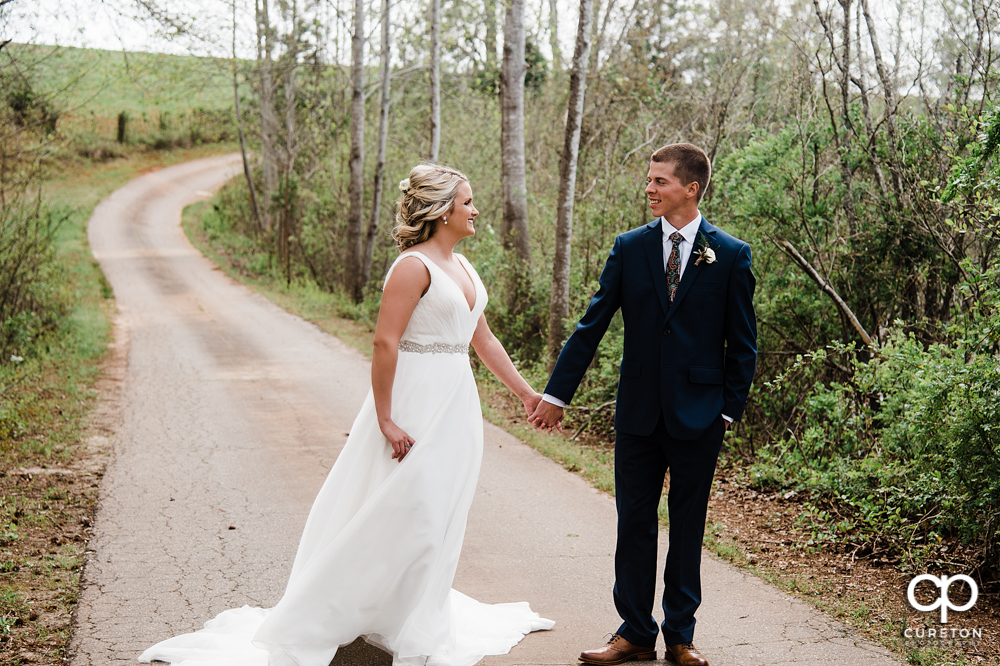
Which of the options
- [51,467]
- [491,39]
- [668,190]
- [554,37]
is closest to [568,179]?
[51,467]

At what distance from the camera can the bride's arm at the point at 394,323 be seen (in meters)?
3.74

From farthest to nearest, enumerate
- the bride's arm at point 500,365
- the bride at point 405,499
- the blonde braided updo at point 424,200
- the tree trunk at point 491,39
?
the tree trunk at point 491,39
the bride's arm at point 500,365
the blonde braided updo at point 424,200
the bride at point 405,499

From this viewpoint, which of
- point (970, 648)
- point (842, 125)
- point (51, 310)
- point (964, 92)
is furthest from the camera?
point (51, 310)

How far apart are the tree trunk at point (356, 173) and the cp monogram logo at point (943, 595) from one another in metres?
15.6

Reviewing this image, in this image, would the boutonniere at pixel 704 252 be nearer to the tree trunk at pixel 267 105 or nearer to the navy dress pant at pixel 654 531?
the navy dress pant at pixel 654 531

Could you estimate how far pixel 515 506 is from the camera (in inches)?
258

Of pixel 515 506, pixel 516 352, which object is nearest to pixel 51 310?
pixel 516 352

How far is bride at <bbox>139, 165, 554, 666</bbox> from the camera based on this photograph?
3.71 meters

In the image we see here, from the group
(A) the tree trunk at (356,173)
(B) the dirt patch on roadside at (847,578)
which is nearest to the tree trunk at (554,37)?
(A) the tree trunk at (356,173)

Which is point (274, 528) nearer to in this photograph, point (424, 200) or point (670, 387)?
point (424, 200)

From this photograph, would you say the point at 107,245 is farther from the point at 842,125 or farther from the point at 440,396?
the point at 440,396

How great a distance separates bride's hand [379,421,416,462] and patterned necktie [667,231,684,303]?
4.50 ft

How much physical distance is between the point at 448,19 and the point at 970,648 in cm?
2281

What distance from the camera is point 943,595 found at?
4.75 metres
